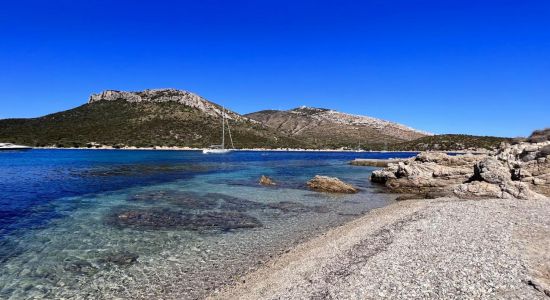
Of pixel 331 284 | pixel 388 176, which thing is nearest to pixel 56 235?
pixel 331 284

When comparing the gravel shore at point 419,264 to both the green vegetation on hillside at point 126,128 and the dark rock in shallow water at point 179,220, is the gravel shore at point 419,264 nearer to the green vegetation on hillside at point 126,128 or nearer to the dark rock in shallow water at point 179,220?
the dark rock in shallow water at point 179,220

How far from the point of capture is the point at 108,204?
1098 inches

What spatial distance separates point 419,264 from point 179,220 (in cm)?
1535

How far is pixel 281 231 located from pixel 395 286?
1078 centimetres

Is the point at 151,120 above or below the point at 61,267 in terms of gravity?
above

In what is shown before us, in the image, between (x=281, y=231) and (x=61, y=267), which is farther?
(x=281, y=231)

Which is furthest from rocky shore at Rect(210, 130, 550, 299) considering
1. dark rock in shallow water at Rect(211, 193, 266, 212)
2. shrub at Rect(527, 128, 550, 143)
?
shrub at Rect(527, 128, 550, 143)

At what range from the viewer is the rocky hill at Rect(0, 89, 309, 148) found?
15125cm

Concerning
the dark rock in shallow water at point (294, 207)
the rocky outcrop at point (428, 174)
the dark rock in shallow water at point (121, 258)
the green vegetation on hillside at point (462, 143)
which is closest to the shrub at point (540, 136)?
the rocky outcrop at point (428, 174)

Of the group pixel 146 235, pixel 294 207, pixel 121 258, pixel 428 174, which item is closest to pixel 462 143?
pixel 428 174

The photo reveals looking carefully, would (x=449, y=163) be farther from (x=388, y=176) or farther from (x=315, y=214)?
(x=315, y=214)

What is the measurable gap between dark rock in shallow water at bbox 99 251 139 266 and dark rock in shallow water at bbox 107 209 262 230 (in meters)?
4.93

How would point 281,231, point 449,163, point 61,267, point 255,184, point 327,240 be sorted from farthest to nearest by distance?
point 449,163 → point 255,184 → point 281,231 → point 327,240 → point 61,267

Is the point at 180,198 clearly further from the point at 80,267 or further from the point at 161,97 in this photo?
the point at 161,97
